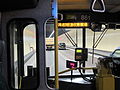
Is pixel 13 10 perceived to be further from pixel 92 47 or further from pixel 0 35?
pixel 92 47

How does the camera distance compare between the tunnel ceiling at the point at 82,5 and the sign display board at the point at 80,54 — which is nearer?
the tunnel ceiling at the point at 82,5

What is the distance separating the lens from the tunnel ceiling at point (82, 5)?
4879 mm

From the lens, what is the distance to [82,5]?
5.39 metres

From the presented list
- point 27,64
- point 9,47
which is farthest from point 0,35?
point 27,64

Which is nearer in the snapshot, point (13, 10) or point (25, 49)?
point (13, 10)

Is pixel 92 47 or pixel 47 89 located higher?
pixel 92 47

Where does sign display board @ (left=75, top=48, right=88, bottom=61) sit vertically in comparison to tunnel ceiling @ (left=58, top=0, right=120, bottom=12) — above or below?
below

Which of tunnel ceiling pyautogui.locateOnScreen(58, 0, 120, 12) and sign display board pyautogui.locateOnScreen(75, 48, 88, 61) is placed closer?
tunnel ceiling pyautogui.locateOnScreen(58, 0, 120, 12)

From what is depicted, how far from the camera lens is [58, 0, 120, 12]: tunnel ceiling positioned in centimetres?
488

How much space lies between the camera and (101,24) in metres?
5.85

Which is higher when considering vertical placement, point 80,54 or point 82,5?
point 82,5

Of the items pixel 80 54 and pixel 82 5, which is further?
pixel 80 54

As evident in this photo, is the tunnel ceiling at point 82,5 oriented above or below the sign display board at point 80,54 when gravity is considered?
above

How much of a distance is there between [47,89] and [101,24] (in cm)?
415
